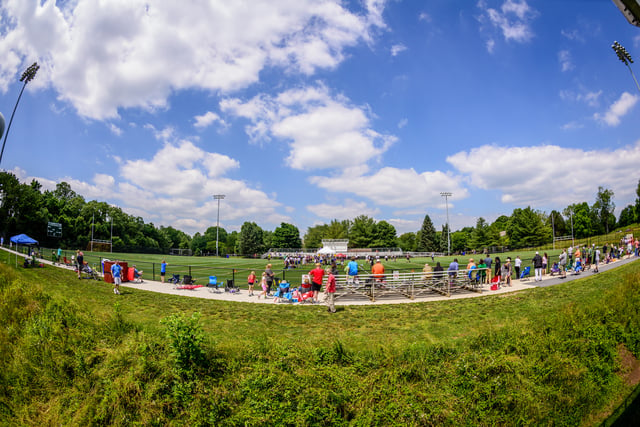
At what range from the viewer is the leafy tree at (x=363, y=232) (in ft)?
352

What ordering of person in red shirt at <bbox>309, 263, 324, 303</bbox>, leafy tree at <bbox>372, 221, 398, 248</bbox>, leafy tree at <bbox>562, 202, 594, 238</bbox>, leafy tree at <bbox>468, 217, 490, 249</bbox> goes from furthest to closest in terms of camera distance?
1. leafy tree at <bbox>372, 221, 398, 248</bbox>
2. leafy tree at <bbox>468, 217, 490, 249</bbox>
3. leafy tree at <bbox>562, 202, 594, 238</bbox>
4. person in red shirt at <bbox>309, 263, 324, 303</bbox>

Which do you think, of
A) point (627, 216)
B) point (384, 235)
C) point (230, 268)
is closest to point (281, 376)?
point (230, 268)

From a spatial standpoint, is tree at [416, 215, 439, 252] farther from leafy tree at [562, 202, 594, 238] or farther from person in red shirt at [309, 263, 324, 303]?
person in red shirt at [309, 263, 324, 303]

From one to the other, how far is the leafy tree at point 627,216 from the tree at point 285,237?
108569 mm

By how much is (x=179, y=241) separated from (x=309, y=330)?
155158 mm

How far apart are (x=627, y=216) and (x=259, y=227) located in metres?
126

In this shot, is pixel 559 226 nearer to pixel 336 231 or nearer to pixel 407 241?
pixel 407 241

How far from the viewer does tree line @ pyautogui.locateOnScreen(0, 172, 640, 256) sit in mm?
61672

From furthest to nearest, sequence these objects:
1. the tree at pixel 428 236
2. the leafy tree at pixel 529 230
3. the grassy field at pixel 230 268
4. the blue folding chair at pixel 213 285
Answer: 1. the tree at pixel 428 236
2. the leafy tree at pixel 529 230
3. the grassy field at pixel 230 268
4. the blue folding chair at pixel 213 285

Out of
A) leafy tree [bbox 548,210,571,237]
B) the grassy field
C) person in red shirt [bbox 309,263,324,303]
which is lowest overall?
the grassy field

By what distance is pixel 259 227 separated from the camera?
133625 mm

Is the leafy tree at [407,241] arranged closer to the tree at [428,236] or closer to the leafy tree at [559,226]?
the tree at [428,236]

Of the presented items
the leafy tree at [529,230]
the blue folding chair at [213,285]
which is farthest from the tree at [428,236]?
the blue folding chair at [213,285]

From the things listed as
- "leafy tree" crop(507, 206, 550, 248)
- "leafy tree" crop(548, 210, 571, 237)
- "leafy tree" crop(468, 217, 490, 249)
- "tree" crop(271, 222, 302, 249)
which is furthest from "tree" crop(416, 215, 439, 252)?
"tree" crop(271, 222, 302, 249)
